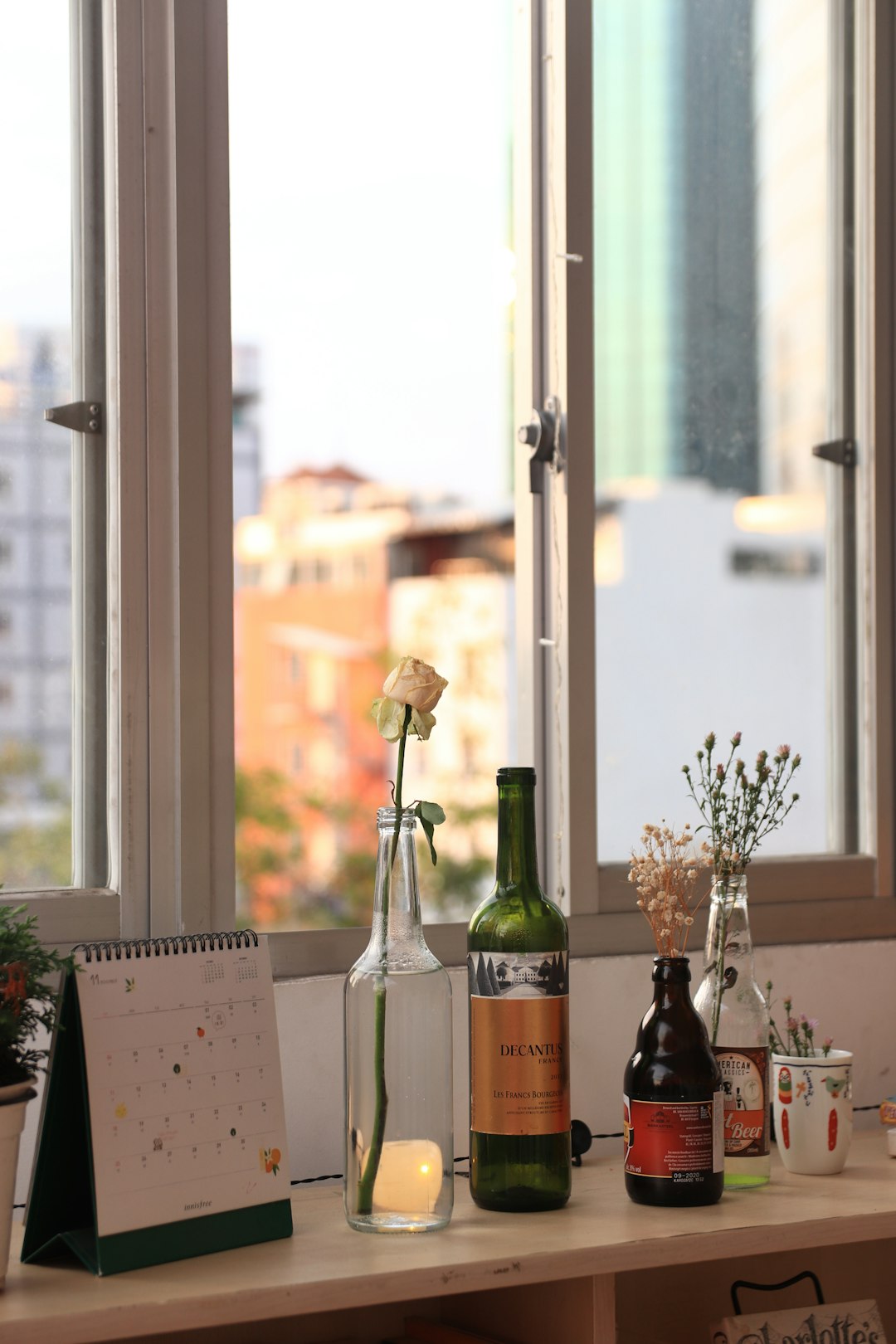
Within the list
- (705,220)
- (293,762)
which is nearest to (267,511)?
(293,762)

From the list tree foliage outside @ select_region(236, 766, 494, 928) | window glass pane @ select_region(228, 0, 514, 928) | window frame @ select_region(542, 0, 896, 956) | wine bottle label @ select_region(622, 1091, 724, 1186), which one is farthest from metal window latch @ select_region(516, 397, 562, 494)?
tree foliage outside @ select_region(236, 766, 494, 928)

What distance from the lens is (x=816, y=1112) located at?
1322mm

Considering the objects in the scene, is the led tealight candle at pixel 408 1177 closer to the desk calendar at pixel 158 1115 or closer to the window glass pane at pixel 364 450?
the desk calendar at pixel 158 1115

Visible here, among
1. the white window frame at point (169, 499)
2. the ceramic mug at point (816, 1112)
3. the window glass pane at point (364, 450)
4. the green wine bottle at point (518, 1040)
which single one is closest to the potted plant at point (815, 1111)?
the ceramic mug at point (816, 1112)

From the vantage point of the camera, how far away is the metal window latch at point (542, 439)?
154cm

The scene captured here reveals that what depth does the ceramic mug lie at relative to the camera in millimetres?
1322

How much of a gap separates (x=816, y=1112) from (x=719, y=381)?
86cm

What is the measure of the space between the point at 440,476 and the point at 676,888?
16.1 ft

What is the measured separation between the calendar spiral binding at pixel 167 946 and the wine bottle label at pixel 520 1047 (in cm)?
20

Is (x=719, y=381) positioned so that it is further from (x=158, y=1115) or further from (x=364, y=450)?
(x=364, y=450)

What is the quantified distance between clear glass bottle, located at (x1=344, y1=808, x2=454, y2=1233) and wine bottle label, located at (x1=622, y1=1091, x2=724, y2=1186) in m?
0.16

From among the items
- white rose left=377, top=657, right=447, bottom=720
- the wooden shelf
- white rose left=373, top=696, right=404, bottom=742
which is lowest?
the wooden shelf

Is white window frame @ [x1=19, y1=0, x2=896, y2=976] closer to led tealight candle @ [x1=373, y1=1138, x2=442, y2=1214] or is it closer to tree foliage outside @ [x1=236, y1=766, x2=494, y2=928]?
led tealight candle @ [x1=373, y1=1138, x2=442, y2=1214]

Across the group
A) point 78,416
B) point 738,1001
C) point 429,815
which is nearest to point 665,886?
point 738,1001
